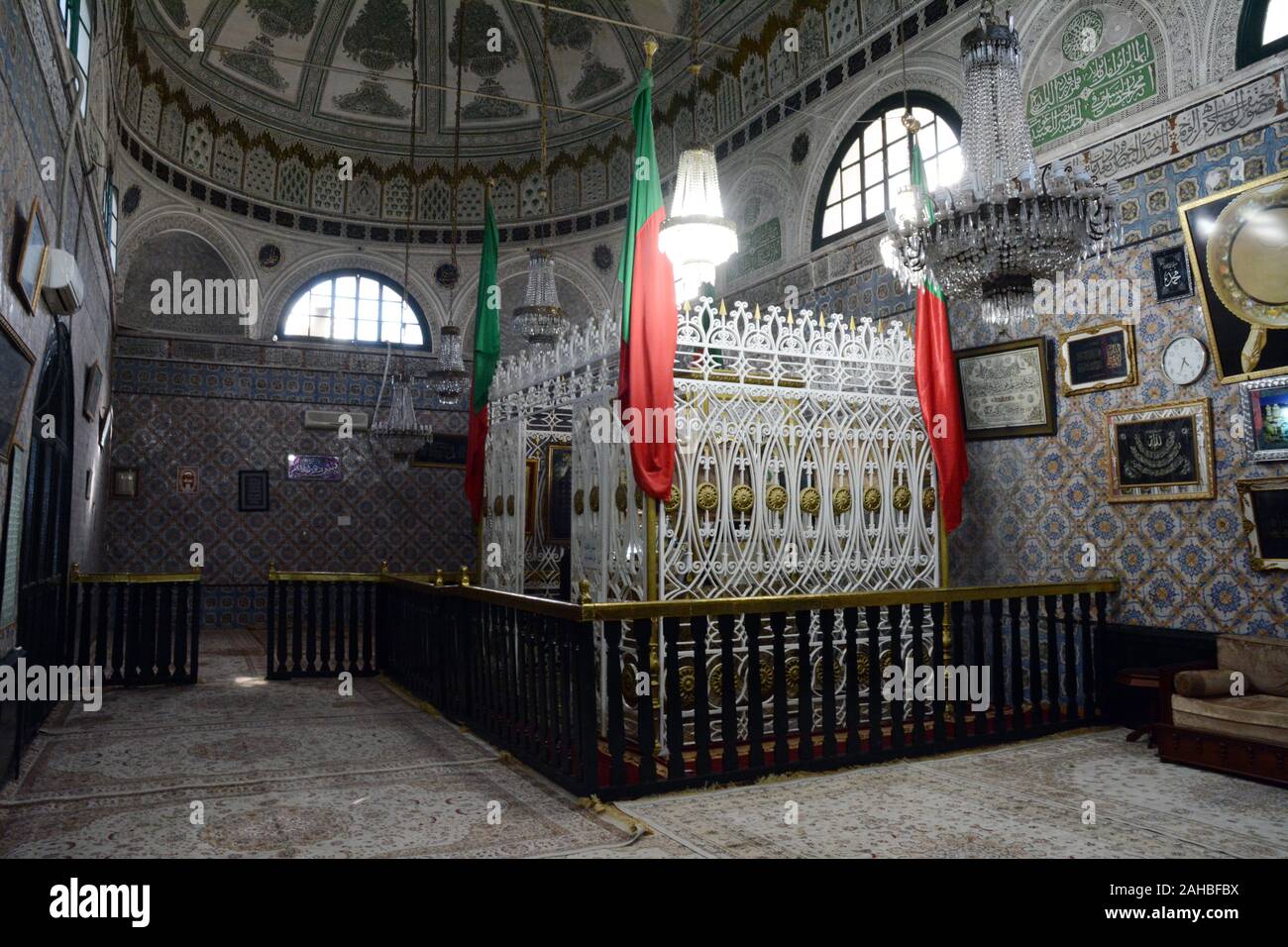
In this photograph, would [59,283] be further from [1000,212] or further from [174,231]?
[174,231]

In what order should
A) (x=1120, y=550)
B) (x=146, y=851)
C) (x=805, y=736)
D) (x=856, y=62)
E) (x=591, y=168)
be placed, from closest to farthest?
1. (x=146, y=851)
2. (x=805, y=736)
3. (x=1120, y=550)
4. (x=856, y=62)
5. (x=591, y=168)

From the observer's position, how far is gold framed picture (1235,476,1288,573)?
4227 mm

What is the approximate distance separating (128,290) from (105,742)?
755 cm

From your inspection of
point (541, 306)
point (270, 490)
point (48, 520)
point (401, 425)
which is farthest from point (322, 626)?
point (270, 490)

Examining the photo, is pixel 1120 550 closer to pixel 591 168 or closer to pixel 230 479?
pixel 591 168

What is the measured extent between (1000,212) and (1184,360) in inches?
80.0

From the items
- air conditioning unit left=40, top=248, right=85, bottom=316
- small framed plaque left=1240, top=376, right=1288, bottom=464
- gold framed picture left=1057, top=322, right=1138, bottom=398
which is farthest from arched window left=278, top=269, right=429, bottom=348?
small framed plaque left=1240, top=376, right=1288, bottom=464

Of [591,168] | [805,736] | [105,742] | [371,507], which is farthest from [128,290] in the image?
Result: [805,736]

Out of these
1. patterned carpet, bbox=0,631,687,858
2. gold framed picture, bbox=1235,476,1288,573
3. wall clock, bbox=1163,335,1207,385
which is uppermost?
wall clock, bbox=1163,335,1207,385

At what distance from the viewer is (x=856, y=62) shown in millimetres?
7180

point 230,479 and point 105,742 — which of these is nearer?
point 105,742

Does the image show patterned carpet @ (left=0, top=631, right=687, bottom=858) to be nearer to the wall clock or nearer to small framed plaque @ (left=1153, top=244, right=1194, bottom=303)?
the wall clock

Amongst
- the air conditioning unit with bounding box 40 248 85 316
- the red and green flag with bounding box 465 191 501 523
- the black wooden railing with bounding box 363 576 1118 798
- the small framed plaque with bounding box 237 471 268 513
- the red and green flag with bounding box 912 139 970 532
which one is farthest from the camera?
the small framed plaque with bounding box 237 471 268 513

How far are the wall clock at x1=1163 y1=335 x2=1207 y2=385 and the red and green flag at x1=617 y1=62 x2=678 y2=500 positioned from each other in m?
2.74
